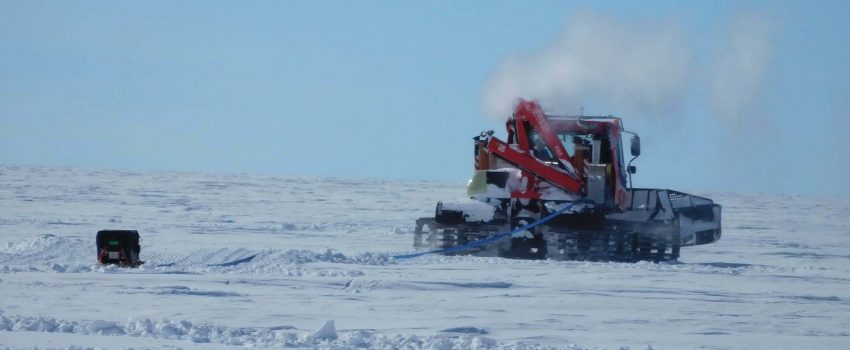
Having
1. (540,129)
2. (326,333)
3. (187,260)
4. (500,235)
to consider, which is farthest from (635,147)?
(326,333)

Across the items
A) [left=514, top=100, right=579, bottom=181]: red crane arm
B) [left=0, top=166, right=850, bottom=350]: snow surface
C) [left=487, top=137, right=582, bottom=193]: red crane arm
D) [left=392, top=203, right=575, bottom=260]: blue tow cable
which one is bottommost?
[left=0, top=166, right=850, bottom=350]: snow surface

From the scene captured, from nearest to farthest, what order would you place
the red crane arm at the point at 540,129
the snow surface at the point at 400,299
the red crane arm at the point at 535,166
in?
the snow surface at the point at 400,299 < the red crane arm at the point at 535,166 < the red crane arm at the point at 540,129

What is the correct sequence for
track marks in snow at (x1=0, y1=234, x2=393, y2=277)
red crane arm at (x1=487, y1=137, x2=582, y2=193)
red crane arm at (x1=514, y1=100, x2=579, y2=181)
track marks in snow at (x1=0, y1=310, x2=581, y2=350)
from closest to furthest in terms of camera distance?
track marks in snow at (x1=0, y1=310, x2=581, y2=350) → track marks in snow at (x1=0, y1=234, x2=393, y2=277) → red crane arm at (x1=487, y1=137, x2=582, y2=193) → red crane arm at (x1=514, y1=100, x2=579, y2=181)

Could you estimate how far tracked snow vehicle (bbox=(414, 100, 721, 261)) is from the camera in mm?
16969

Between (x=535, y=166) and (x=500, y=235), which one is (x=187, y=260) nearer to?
(x=500, y=235)

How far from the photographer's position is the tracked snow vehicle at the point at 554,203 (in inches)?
668

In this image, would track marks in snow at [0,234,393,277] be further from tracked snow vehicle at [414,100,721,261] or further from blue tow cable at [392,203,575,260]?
tracked snow vehicle at [414,100,721,261]

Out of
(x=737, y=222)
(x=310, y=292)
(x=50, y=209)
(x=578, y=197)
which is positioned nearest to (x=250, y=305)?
(x=310, y=292)

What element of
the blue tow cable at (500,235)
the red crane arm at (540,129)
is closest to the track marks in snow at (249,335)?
the blue tow cable at (500,235)

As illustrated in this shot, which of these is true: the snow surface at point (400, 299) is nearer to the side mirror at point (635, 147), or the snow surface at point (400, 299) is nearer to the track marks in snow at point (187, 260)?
the track marks in snow at point (187, 260)

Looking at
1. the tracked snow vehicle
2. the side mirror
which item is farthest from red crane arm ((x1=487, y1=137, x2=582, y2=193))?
the side mirror

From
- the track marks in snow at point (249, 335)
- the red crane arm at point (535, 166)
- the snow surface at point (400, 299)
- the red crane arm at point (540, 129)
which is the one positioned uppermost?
the red crane arm at point (540, 129)

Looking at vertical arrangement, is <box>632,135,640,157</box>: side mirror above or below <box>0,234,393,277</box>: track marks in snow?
above

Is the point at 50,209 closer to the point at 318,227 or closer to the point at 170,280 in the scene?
the point at 318,227
